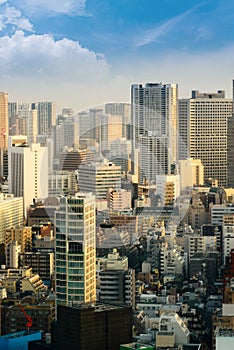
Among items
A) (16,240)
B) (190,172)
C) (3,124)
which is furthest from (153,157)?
(3,124)

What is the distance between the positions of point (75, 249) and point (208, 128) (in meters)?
6.96

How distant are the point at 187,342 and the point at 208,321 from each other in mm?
394

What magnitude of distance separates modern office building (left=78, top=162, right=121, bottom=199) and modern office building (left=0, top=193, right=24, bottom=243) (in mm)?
3212

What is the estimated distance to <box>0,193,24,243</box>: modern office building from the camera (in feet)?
26.9

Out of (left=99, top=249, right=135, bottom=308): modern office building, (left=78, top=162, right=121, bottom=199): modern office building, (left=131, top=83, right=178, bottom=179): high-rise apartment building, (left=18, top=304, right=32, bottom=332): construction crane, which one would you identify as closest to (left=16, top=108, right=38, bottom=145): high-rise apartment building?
(left=131, top=83, right=178, bottom=179): high-rise apartment building

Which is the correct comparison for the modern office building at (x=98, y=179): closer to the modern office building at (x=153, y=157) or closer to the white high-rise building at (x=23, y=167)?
the modern office building at (x=153, y=157)

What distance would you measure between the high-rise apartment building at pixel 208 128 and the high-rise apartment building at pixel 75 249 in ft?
16.0

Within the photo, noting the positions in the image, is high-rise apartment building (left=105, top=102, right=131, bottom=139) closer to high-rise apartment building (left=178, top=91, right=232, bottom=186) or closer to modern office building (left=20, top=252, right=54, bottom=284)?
modern office building (left=20, top=252, right=54, bottom=284)

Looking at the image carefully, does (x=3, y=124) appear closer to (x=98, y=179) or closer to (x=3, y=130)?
(x=3, y=130)

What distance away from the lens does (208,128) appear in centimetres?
1166

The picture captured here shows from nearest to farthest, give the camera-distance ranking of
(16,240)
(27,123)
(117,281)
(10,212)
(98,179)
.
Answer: (98,179) → (117,281) → (16,240) → (10,212) → (27,123)

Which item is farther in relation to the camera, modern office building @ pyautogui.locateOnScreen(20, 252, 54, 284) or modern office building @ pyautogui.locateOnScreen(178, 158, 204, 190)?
modern office building @ pyautogui.locateOnScreen(20, 252, 54, 284)

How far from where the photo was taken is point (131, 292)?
18.8ft

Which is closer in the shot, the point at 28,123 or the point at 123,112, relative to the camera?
the point at 123,112
